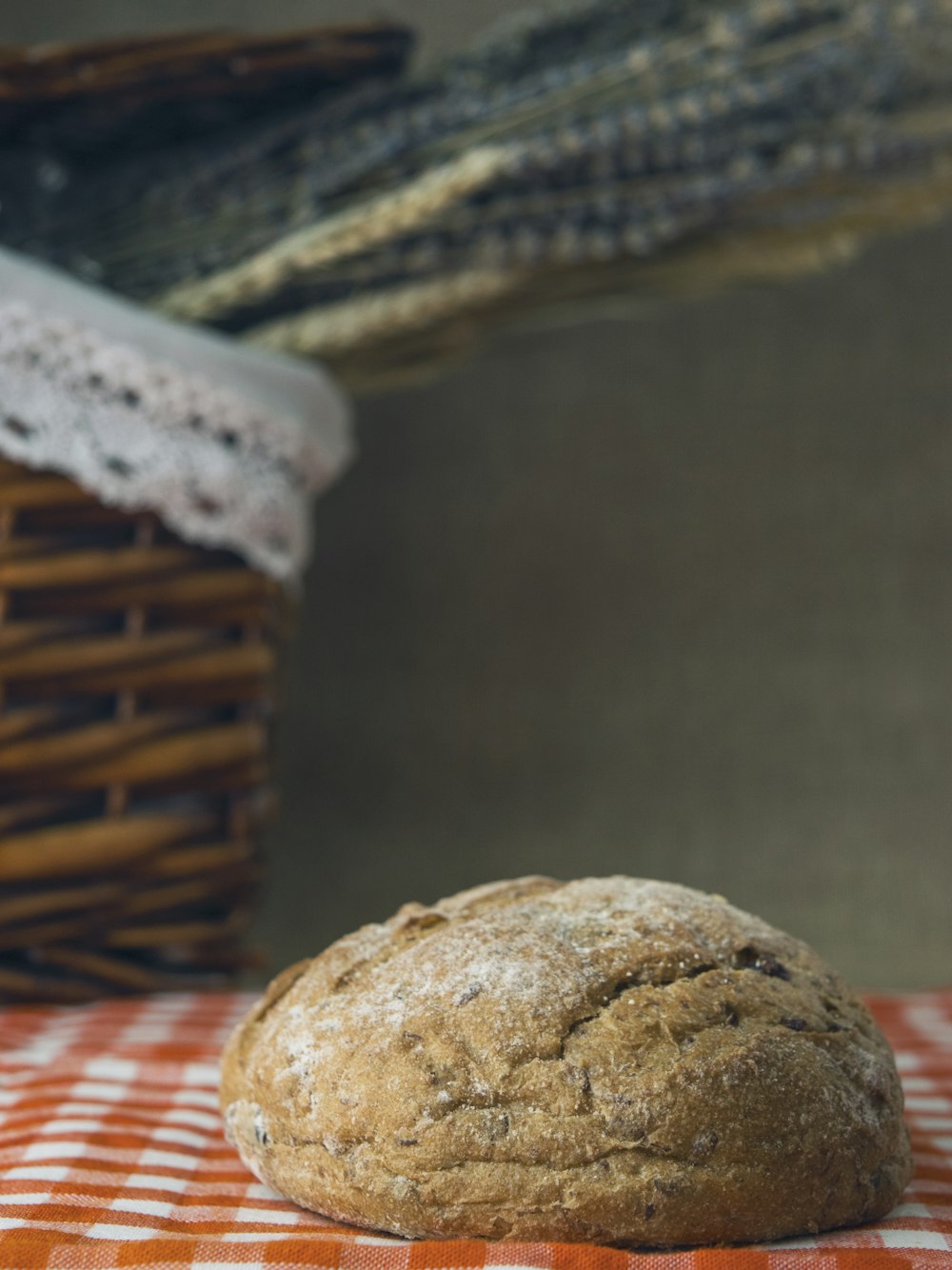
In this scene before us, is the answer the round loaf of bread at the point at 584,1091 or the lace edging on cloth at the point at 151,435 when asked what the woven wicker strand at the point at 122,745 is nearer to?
the lace edging on cloth at the point at 151,435

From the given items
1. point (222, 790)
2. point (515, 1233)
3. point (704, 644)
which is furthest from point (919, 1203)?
point (704, 644)

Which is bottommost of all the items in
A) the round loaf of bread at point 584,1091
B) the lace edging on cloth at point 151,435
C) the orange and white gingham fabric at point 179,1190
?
the orange and white gingham fabric at point 179,1190

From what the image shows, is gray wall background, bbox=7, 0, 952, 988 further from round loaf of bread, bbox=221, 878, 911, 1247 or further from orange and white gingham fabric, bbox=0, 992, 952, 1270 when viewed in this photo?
round loaf of bread, bbox=221, 878, 911, 1247

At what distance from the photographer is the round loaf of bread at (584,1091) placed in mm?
469

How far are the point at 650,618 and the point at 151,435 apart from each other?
0.78 metres

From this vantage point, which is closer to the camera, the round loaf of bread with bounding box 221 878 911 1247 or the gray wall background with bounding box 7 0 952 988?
the round loaf of bread with bounding box 221 878 911 1247

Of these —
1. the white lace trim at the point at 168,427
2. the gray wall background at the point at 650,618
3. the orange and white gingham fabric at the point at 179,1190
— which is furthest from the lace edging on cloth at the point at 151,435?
the gray wall background at the point at 650,618

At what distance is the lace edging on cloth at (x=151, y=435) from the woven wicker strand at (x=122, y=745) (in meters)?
0.03

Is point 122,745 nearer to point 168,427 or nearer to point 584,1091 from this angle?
point 168,427

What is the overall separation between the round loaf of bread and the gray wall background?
3.09ft

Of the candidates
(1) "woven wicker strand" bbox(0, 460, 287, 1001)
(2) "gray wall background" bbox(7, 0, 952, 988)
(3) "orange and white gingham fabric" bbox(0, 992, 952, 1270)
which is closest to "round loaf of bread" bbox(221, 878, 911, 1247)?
(3) "orange and white gingham fabric" bbox(0, 992, 952, 1270)

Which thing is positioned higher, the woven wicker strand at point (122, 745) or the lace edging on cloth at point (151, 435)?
the lace edging on cloth at point (151, 435)

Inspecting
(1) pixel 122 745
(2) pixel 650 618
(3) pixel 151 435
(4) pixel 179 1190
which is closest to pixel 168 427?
(3) pixel 151 435

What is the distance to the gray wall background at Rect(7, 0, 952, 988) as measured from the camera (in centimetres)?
146
